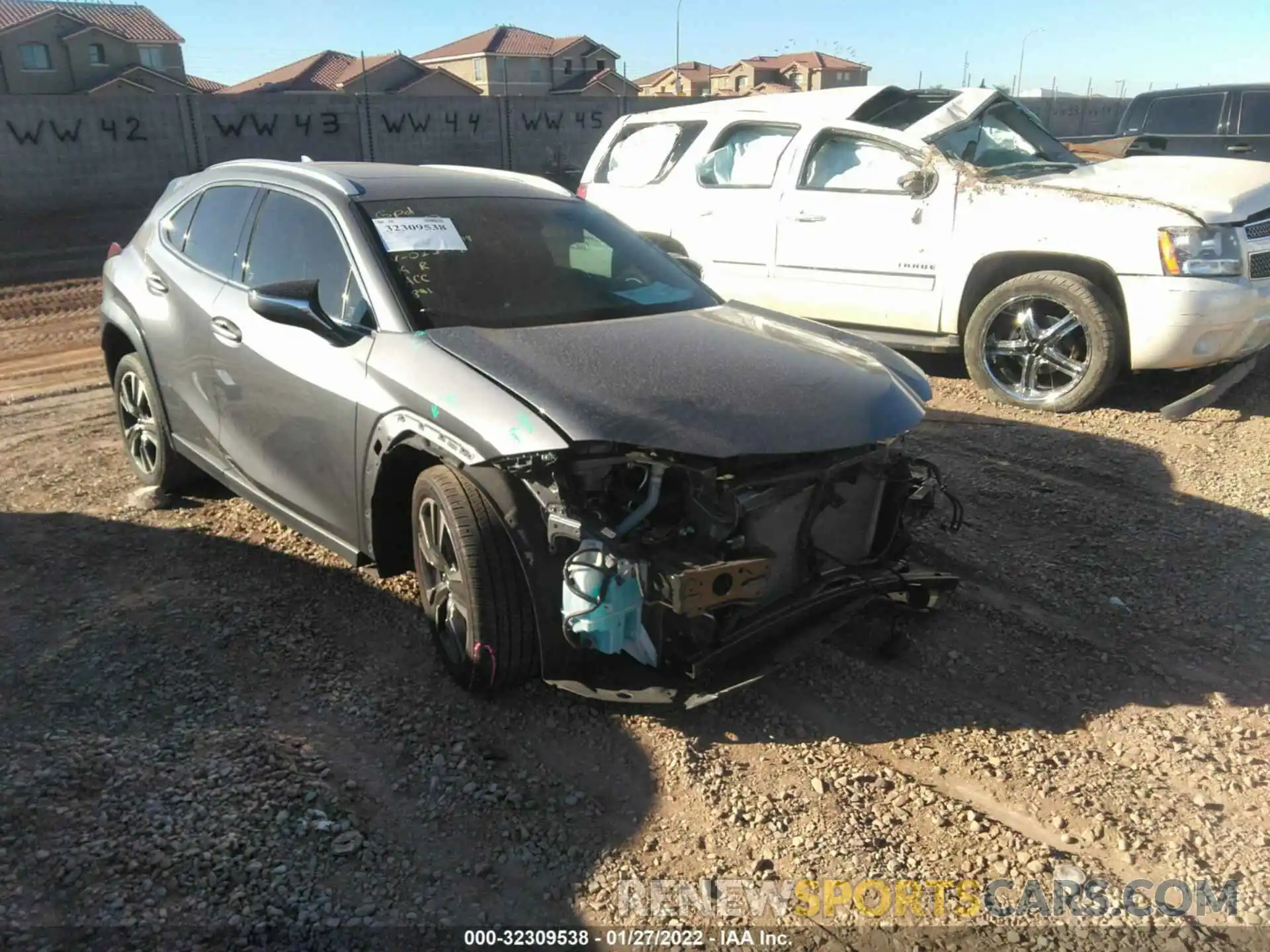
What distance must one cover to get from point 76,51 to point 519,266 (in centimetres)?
6201

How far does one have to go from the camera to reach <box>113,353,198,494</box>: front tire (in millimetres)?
4988

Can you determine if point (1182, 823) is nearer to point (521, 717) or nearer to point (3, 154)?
point (521, 717)

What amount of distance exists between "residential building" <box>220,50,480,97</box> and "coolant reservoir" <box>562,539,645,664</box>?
54814 mm

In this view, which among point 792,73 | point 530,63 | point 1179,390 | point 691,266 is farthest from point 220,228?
point 792,73

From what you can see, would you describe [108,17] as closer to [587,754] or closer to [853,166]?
[853,166]

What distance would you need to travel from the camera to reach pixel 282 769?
2.99 m

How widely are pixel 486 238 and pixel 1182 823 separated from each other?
320cm

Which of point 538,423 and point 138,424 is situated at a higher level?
point 538,423

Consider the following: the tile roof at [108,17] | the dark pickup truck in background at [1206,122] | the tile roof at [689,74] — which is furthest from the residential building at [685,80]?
the dark pickup truck in background at [1206,122]

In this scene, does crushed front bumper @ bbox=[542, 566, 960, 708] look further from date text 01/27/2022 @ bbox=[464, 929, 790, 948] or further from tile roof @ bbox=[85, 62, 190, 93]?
tile roof @ bbox=[85, 62, 190, 93]

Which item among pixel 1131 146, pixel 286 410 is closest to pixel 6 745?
pixel 286 410

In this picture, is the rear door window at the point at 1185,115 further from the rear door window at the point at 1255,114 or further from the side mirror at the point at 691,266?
the side mirror at the point at 691,266

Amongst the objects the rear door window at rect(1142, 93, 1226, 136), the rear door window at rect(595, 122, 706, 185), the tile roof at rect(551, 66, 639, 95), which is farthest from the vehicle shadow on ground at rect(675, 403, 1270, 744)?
the tile roof at rect(551, 66, 639, 95)

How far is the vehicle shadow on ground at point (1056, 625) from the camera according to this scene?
3396mm
